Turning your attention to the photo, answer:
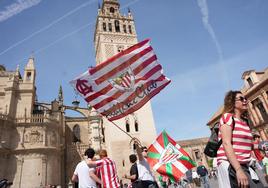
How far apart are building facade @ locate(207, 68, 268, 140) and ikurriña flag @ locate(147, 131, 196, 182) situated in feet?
49.1

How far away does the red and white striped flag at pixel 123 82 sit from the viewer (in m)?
6.16

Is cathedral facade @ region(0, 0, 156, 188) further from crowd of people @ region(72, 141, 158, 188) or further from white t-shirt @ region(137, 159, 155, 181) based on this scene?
→ white t-shirt @ region(137, 159, 155, 181)

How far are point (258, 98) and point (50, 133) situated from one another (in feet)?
89.7

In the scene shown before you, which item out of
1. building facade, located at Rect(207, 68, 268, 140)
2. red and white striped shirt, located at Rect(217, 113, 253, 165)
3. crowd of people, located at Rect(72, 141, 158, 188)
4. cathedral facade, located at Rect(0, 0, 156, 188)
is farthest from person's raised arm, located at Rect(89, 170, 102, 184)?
cathedral facade, located at Rect(0, 0, 156, 188)

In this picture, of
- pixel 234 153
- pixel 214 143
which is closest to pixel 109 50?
pixel 214 143

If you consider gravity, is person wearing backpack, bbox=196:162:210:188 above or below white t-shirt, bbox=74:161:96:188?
below

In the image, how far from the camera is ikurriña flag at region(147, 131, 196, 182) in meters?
8.32

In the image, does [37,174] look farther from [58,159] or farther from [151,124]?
[151,124]

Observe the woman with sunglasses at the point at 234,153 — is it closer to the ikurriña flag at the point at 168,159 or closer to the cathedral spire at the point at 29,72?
the ikurriña flag at the point at 168,159

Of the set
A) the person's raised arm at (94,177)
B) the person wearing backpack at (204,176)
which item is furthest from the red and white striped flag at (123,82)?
the person wearing backpack at (204,176)

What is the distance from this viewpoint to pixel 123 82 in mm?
6398

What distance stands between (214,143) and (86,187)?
336 cm

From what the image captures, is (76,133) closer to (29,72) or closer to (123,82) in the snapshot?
(29,72)

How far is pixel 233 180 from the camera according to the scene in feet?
8.04
